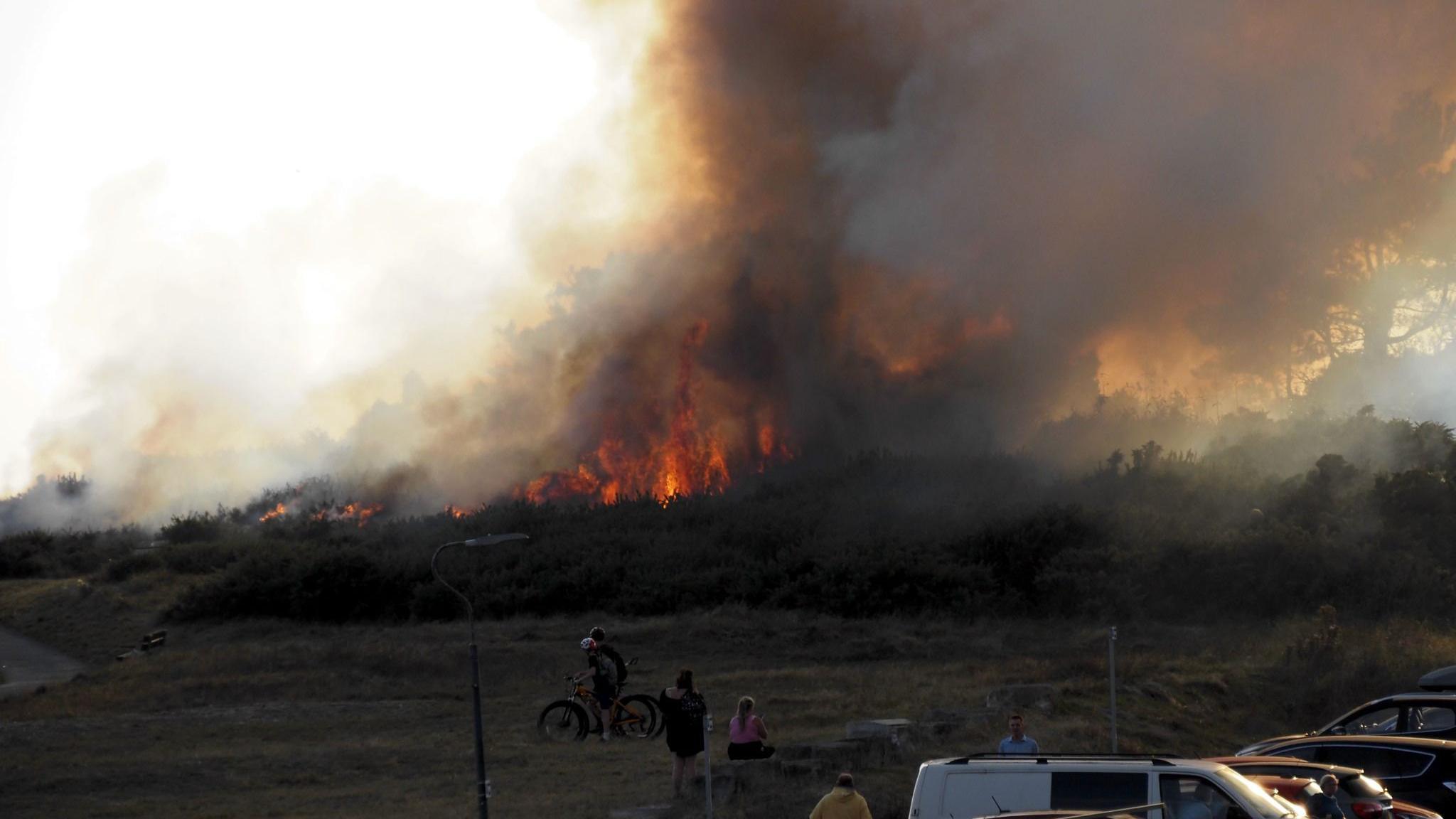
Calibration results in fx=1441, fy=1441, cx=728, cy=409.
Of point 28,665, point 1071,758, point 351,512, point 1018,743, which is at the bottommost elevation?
point 1018,743

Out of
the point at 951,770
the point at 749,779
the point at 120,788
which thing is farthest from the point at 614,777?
the point at 951,770

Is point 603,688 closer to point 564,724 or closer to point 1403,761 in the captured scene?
point 564,724

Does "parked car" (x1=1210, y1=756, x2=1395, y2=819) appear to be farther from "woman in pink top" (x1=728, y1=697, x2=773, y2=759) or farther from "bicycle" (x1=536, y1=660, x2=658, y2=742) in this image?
"bicycle" (x1=536, y1=660, x2=658, y2=742)

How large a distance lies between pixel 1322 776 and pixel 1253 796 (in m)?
2.39

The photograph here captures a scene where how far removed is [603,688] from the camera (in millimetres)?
25094

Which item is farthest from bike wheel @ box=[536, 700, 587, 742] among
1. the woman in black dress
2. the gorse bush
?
the gorse bush

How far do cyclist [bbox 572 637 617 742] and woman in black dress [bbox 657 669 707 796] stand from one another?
5.03 meters

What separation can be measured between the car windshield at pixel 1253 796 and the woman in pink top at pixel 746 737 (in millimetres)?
7831

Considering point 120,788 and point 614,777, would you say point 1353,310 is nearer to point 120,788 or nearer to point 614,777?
point 614,777

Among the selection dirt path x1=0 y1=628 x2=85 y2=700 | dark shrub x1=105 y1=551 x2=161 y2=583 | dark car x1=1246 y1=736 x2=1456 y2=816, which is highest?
dark shrub x1=105 y1=551 x2=161 y2=583

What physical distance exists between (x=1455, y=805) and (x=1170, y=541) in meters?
26.9

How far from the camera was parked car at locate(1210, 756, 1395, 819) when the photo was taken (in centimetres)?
1377

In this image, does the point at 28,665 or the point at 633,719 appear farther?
the point at 28,665

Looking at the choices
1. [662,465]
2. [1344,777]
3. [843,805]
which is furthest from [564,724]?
[662,465]
